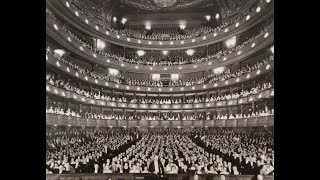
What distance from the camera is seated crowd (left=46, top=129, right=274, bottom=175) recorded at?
5.40 metres

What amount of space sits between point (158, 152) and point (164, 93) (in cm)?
113

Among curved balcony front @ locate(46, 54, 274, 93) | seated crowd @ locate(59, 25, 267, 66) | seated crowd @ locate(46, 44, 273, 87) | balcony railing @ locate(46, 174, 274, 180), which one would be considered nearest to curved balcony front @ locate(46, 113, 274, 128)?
curved balcony front @ locate(46, 54, 274, 93)

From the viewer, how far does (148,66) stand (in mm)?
5980

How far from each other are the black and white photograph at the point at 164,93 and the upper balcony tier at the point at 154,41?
20 mm

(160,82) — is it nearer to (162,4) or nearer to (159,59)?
(159,59)

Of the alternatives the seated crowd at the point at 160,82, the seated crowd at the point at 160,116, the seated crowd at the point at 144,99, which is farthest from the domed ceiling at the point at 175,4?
the seated crowd at the point at 160,116

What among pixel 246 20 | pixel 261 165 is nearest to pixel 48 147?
pixel 261 165

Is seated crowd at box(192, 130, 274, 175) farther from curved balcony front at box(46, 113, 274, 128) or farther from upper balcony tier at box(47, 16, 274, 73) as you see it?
upper balcony tier at box(47, 16, 274, 73)

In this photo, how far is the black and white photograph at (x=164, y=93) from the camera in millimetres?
5359

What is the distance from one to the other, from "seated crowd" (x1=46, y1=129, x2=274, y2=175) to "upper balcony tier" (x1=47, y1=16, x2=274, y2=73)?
1.22 metres

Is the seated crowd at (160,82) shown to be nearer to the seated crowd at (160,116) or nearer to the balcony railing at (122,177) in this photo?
the seated crowd at (160,116)

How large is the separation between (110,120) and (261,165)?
2.82 meters

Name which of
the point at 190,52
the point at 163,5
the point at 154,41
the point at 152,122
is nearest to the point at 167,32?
the point at 154,41
